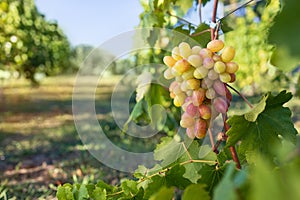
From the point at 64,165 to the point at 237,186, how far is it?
2818 millimetres

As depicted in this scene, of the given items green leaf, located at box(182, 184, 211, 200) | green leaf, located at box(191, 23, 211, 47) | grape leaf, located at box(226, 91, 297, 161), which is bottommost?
green leaf, located at box(182, 184, 211, 200)

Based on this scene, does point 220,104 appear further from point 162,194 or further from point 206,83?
point 162,194

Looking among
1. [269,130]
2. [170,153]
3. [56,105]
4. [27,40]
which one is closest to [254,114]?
[269,130]

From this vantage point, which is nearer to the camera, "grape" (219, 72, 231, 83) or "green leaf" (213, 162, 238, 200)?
"green leaf" (213, 162, 238, 200)

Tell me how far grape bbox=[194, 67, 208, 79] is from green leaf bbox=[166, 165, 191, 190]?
174 mm

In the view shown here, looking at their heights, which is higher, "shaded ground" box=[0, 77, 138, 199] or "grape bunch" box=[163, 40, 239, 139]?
"shaded ground" box=[0, 77, 138, 199]

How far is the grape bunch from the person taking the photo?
69cm

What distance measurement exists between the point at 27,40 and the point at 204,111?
516 cm

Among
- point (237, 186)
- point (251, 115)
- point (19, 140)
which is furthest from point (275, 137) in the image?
point (19, 140)

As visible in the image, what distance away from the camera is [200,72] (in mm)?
Result: 685

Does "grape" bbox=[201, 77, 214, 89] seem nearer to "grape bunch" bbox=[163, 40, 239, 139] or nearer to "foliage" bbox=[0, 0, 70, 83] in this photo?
"grape bunch" bbox=[163, 40, 239, 139]

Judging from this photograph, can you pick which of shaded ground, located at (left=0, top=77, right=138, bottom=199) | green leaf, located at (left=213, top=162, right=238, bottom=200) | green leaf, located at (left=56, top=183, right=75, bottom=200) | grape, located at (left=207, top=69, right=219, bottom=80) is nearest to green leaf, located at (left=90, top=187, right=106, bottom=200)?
green leaf, located at (left=56, top=183, right=75, bottom=200)

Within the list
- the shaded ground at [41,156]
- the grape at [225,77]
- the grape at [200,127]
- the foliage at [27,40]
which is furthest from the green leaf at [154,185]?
the foliage at [27,40]

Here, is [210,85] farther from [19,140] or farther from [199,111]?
[19,140]
